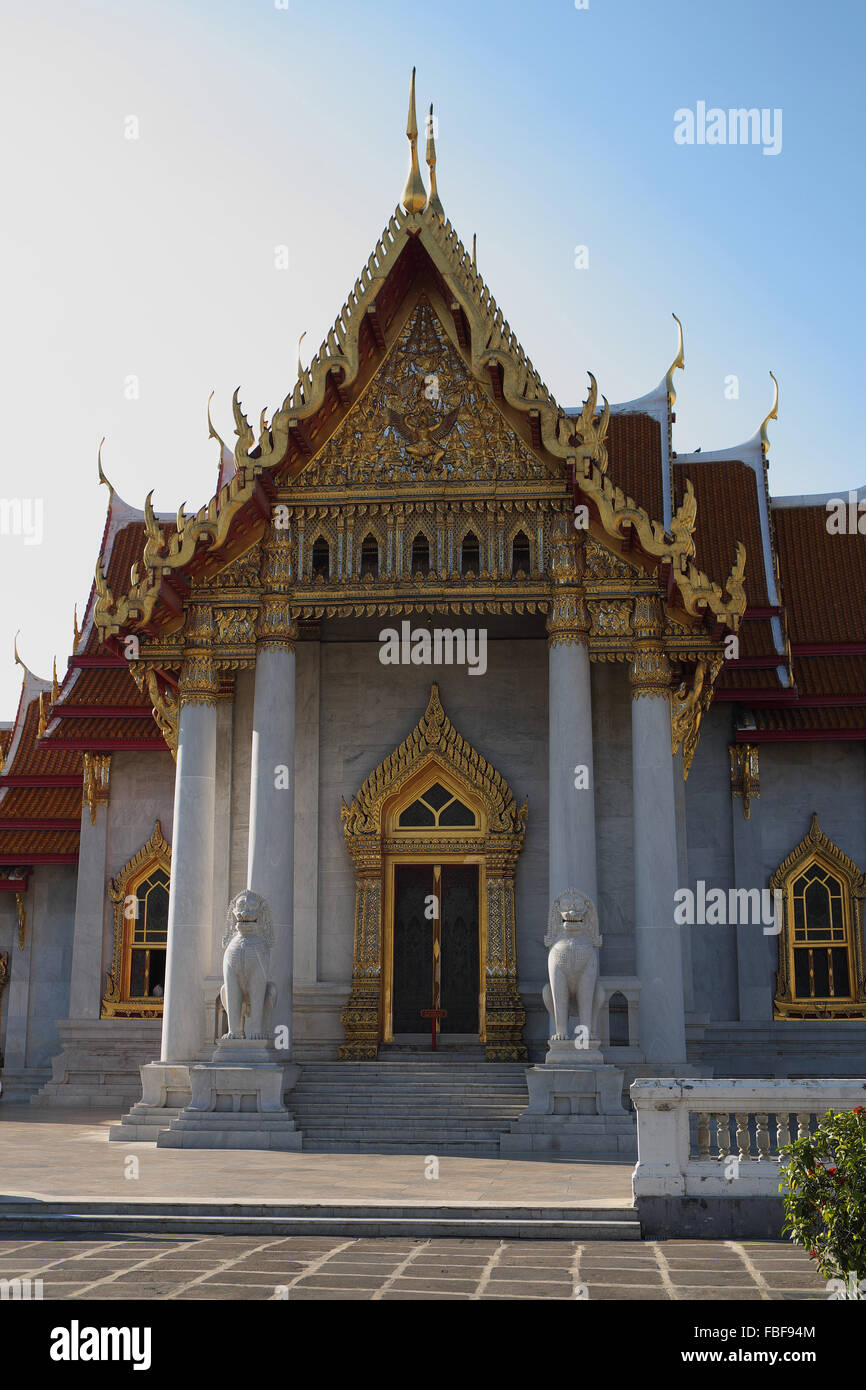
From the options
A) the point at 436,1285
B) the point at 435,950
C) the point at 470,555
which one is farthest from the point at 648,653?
the point at 436,1285

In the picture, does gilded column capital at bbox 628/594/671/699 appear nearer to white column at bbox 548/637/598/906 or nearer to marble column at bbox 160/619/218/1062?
white column at bbox 548/637/598/906

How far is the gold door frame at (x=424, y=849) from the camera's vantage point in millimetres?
17250

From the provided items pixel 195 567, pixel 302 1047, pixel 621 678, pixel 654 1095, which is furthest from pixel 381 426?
pixel 654 1095

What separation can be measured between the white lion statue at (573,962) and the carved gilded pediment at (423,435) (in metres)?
4.90

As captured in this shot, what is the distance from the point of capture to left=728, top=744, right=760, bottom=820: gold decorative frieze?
1928cm

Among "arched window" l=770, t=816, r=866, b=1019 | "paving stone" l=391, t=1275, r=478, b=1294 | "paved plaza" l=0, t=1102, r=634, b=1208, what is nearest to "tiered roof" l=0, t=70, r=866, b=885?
"arched window" l=770, t=816, r=866, b=1019

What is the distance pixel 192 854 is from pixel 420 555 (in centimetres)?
422

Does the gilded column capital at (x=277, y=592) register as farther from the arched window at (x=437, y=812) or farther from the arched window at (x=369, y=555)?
the arched window at (x=437, y=812)

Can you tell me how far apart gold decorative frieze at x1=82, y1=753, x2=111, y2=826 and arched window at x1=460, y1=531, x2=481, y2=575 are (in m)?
6.88

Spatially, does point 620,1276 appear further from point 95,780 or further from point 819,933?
point 95,780

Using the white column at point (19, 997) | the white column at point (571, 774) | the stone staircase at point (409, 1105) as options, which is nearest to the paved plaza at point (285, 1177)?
the stone staircase at point (409, 1105)

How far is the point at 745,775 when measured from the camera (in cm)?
1930
